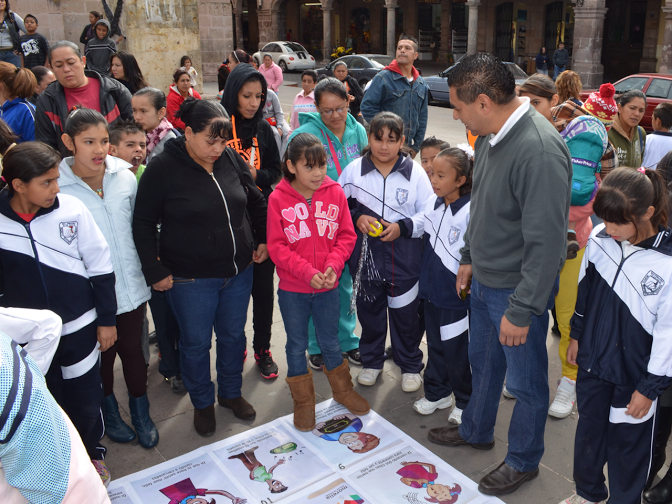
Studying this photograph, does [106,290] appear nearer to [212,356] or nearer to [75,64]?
[212,356]

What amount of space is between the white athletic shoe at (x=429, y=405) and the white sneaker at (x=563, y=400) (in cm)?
58

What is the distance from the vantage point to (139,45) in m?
10.4

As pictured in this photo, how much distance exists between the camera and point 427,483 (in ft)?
9.12

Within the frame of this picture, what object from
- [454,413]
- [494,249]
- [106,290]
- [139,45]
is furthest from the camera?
[139,45]

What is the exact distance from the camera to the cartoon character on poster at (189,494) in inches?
106

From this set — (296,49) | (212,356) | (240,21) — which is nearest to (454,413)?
(212,356)

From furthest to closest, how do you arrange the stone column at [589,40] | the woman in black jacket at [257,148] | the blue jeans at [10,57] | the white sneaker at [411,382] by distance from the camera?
the stone column at [589,40] < the blue jeans at [10,57] < the white sneaker at [411,382] < the woman in black jacket at [257,148]

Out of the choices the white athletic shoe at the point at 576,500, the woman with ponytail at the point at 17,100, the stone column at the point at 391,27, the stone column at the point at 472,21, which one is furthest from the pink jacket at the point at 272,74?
the stone column at the point at 391,27

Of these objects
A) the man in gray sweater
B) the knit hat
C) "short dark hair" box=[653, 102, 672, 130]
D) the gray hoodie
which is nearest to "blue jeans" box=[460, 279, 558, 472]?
the man in gray sweater

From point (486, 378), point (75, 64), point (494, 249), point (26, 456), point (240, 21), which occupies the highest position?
point (240, 21)

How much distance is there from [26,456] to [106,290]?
1.20 meters

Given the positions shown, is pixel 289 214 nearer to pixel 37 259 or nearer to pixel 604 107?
pixel 37 259

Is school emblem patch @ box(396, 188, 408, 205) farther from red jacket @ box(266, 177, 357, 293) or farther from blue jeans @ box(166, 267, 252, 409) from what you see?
blue jeans @ box(166, 267, 252, 409)

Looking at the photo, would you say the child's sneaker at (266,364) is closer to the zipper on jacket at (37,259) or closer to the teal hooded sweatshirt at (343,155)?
the teal hooded sweatshirt at (343,155)
